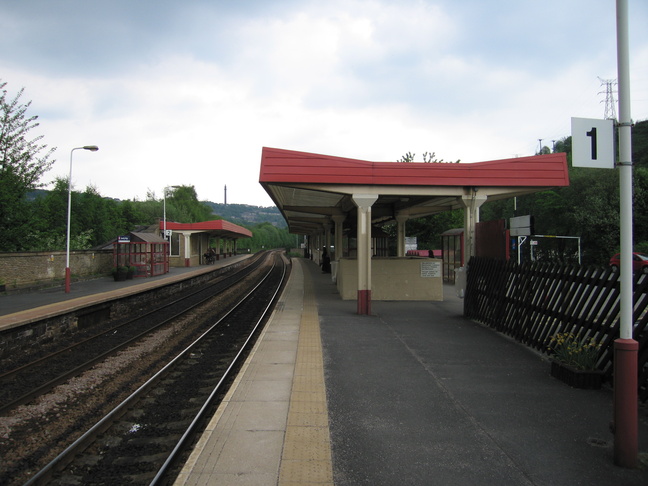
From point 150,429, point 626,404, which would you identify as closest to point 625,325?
point 626,404

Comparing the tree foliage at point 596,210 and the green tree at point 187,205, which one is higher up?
the green tree at point 187,205

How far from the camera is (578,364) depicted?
5.96 metres

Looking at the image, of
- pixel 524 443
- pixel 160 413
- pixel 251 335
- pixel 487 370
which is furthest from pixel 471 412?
pixel 251 335

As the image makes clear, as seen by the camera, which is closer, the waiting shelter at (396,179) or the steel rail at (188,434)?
the steel rail at (188,434)

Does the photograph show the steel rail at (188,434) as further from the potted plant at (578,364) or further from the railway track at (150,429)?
the potted plant at (578,364)

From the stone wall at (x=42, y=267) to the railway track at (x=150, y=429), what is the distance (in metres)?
14.5

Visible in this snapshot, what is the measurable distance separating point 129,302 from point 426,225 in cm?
2060

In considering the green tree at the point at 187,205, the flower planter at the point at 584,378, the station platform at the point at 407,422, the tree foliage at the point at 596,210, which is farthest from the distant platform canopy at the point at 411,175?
the green tree at the point at 187,205

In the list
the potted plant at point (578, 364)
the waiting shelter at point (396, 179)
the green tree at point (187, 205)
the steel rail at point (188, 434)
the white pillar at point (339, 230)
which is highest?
the green tree at point (187, 205)

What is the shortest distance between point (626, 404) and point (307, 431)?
273 cm

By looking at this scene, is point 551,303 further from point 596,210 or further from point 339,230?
point 596,210

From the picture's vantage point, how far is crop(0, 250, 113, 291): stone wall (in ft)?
64.0

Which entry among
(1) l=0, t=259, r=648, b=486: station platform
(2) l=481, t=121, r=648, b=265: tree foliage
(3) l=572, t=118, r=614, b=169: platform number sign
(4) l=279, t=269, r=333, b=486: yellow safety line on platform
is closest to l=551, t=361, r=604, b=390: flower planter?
(1) l=0, t=259, r=648, b=486: station platform

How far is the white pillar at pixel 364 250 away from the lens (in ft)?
40.4
